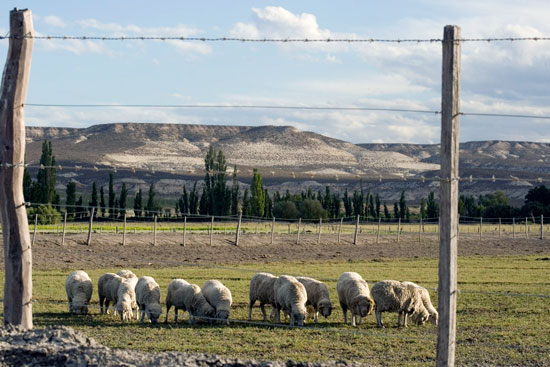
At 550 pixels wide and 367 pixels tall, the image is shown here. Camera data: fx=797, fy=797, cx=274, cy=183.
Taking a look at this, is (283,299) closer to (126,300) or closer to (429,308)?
(429,308)

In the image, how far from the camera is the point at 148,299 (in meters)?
19.1

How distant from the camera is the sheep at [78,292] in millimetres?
20109

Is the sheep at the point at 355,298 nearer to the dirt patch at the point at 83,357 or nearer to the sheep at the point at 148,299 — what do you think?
the sheep at the point at 148,299

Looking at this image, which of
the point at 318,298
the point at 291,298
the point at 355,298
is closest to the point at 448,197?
the point at 291,298

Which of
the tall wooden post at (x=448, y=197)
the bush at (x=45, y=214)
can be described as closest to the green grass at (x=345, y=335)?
the tall wooden post at (x=448, y=197)

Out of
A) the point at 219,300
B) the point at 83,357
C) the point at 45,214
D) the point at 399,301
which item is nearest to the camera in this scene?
the point at 83,357

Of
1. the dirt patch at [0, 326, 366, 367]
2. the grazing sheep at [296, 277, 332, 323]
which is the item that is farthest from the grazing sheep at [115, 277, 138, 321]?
the dirt patch at [0, 326, 366, 367]

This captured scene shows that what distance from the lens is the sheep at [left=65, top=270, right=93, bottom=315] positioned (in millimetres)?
20109

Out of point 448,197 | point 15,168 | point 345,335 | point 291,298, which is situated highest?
point 15,168

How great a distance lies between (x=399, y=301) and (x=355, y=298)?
1050 mm

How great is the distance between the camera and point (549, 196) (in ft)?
315

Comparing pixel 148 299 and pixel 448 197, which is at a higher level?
pixel 448 197

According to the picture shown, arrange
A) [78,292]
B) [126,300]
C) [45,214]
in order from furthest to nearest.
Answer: [45,214] → [78,292] → [126,300]

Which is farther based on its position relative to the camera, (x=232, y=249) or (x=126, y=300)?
(x=232, y=249)
